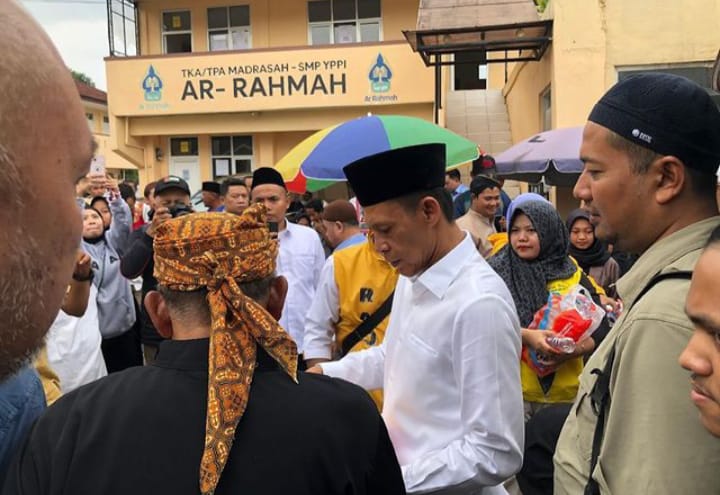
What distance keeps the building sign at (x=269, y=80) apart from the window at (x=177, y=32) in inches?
84.6

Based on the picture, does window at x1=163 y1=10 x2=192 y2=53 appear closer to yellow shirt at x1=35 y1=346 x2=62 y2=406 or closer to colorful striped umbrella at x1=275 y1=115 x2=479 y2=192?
colorful striped umbrella at x1=275 y1=115 x2=479 y2=192

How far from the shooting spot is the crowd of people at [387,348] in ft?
2.36

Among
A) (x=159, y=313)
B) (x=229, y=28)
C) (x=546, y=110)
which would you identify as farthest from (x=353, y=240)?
(x=229, y=28)

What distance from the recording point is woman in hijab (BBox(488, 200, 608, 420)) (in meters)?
3.12

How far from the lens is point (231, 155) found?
16734 millimetres

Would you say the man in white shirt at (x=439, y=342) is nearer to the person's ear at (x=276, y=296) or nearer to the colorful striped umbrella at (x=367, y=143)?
the person's ear at (x=276, y=296)

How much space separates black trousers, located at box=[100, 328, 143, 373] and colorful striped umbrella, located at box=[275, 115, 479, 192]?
2.01 m

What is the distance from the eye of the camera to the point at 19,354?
2.33ft

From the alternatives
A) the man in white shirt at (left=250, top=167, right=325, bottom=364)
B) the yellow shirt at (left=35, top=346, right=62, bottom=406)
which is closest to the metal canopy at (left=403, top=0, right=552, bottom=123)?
the man in white shirt at (left=250, top=167, right=325, bottom=364)

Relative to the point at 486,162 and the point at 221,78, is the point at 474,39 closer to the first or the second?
the point at 486,162

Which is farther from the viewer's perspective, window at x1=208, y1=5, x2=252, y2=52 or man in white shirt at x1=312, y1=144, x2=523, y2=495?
window at x1=208, y1=5, x2=252, y2=52

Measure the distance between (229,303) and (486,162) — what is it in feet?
22.1

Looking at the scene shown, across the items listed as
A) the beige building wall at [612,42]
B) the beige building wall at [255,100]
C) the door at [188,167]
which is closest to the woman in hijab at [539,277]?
the beige building wall at [612,42]

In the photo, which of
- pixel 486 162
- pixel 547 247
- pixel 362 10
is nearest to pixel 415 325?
pixel 547 247
